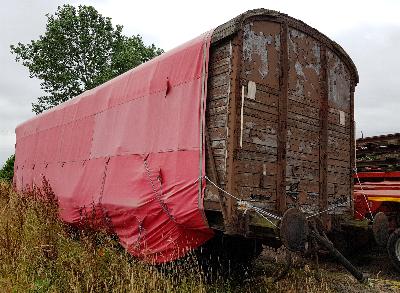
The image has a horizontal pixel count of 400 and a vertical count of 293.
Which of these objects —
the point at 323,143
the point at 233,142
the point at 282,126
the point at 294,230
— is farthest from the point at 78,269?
the point at 323,143

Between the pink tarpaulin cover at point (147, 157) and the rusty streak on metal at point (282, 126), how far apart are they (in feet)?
3.47

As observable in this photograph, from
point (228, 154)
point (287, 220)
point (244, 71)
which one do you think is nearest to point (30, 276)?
point (228, 154)

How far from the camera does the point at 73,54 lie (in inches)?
1016

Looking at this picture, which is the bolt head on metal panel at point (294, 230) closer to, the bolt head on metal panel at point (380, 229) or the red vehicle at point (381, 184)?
the bolt head on metal panel at point (380, 229)

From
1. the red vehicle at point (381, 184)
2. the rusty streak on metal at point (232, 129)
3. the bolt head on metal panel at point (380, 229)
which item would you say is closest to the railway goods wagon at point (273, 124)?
the rusty streak on metal at point (232, 129)

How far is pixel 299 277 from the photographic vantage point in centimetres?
619

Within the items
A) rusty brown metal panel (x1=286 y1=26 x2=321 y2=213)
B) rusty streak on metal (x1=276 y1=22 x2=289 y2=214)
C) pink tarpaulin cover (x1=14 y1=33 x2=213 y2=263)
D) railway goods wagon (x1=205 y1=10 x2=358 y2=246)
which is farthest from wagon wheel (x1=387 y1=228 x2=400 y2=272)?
pink tarpaulin cover (x1=14 y1=33 x2=213 y2=263)

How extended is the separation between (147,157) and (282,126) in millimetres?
2078

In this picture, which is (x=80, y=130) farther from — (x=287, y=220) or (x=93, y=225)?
(x=287, y=220)

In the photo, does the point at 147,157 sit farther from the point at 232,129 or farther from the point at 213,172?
the point at 232,129

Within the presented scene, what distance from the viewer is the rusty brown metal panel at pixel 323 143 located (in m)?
5.75

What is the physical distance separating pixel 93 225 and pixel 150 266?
71.3 inches

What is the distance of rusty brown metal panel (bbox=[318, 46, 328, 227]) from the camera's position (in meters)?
5.75

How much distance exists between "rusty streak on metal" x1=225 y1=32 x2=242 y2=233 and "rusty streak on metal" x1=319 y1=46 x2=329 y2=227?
191cm
